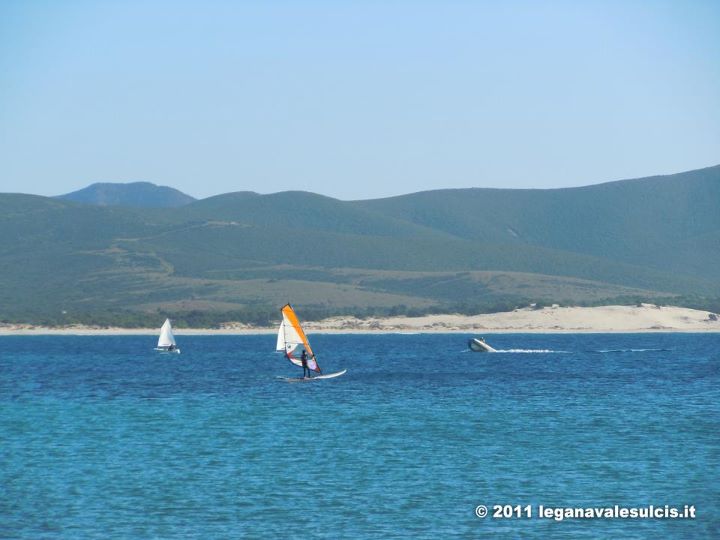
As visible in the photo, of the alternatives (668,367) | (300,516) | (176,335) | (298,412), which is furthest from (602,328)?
(300,516)

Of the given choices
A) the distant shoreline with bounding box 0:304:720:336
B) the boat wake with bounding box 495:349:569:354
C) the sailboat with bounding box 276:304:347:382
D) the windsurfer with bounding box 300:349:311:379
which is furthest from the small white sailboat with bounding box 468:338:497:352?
the distant shoreline with bounding box 0:304:720:336

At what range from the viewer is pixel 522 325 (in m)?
167

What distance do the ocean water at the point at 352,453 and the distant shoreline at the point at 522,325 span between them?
3239 inches

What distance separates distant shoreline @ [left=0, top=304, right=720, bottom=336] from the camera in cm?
16375

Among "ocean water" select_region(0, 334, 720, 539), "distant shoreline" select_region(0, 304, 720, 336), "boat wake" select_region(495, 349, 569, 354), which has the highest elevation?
"distant shoreline" select_region(0, 304, 720, 336)

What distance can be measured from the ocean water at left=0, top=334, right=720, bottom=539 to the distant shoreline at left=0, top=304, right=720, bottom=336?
8226cm

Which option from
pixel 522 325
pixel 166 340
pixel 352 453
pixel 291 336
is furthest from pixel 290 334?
pixel 522 325

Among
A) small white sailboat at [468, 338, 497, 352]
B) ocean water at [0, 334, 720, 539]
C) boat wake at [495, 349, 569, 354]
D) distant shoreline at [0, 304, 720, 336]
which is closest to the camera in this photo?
ocean water at [0, 334, 720, 539]

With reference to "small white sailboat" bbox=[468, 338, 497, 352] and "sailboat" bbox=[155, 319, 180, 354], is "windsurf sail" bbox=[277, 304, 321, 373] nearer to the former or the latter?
"small white sailboat" bbox=[468, 338, 497, 352]

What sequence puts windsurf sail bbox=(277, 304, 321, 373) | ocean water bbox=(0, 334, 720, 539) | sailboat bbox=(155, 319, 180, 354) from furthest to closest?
sailboat bbox=(155, 319, 180, 354)
windsurf sail bbox=(277, 304, 321, 373)
ocean water bbox=(0, 334, 720, 539)

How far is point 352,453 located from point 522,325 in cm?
12606

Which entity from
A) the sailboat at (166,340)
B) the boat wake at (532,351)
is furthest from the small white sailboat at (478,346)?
the sailboat at (166,340)

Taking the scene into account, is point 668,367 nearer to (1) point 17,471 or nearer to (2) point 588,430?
(2) point 588,430

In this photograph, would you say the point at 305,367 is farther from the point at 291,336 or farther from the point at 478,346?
the point at 478,346
